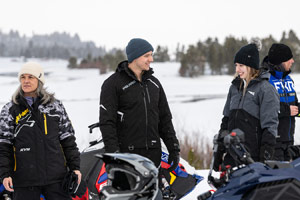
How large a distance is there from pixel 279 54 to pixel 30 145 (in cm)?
239

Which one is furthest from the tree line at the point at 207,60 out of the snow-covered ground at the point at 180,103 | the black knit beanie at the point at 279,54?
the black knit beanie at the point at 279,54

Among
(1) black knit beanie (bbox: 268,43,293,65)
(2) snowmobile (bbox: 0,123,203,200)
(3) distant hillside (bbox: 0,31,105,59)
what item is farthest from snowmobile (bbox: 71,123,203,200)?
(3) distant hillside (bbox: 0,31,105,59)

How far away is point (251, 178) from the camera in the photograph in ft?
6.24

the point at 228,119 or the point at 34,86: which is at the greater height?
the point at 34,86

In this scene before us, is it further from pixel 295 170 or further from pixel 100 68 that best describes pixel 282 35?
A: pixel 295 170

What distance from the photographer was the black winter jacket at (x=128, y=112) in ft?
9.75

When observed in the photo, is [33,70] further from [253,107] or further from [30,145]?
[253,107]

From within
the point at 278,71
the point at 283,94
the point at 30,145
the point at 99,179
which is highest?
the point at 278,71

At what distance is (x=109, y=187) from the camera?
1.90 m

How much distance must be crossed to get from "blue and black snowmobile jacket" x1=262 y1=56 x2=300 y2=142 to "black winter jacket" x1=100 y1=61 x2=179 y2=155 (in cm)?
123

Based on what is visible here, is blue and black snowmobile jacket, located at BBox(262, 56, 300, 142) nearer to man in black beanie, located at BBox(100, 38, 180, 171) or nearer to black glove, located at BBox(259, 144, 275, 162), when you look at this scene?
black glove, located at BBox(259, 144, 275, 162)

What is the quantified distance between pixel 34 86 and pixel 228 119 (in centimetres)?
170

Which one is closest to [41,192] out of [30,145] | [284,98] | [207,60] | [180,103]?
[30,145]

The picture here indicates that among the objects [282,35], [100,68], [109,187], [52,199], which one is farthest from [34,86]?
[100,68]
